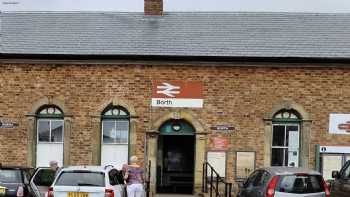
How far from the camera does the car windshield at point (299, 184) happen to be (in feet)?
50.3

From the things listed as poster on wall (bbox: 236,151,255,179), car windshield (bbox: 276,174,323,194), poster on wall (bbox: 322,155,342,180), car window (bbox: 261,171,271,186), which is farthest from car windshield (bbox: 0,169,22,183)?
poster on wall (bbox: 322,155,342,180)

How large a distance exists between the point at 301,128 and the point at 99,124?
22.9ft

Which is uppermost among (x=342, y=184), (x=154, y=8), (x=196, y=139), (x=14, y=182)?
(x=154, y=8)

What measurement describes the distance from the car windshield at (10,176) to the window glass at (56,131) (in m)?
6.99

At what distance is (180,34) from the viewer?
25.3 meters

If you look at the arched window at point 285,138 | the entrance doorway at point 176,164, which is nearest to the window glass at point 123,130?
the entrance doorway at point 176,164

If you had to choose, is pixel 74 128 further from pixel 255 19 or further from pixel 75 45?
pixel 255 19

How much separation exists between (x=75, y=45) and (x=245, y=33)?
626 cm

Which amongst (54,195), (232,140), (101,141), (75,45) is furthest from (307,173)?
(75,45)

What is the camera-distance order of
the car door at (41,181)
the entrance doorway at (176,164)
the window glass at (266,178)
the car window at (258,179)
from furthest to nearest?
the entrance doorway at (176,164) → the car door at (41,181) → the car window at (258,179) → the window glass at (266,178)

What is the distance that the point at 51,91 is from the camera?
78.2ft

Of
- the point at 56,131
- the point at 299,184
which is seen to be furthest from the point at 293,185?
the point at 56,131

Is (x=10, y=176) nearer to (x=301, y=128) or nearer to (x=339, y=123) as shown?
(x=301, y=128)

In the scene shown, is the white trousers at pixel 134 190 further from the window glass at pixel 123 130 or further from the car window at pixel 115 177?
the window glass at pixel 123 130
